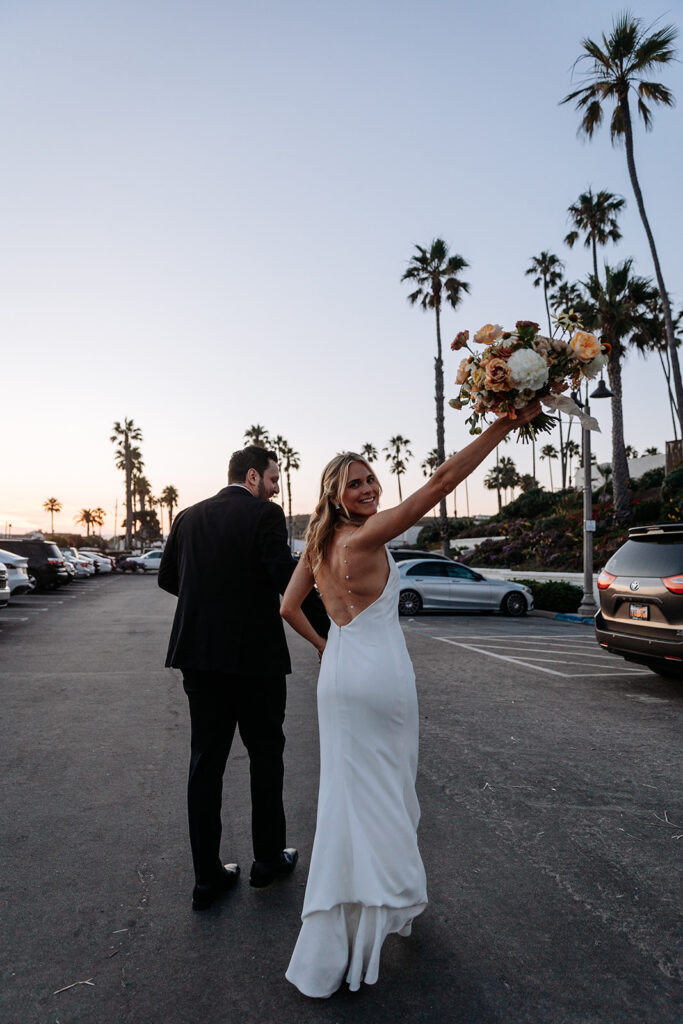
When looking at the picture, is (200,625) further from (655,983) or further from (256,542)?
(655,983)

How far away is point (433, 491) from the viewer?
8.67ft

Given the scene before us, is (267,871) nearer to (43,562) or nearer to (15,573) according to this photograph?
(15,573)

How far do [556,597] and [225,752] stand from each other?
17166 millimetres

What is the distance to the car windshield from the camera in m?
7.44

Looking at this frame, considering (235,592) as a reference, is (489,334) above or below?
above

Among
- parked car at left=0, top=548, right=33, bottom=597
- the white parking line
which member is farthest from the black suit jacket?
parked car at left=0, top=548, right=33, bottom=597

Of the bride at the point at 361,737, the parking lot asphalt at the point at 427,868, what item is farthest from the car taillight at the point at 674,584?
the bride at the point at 361,737

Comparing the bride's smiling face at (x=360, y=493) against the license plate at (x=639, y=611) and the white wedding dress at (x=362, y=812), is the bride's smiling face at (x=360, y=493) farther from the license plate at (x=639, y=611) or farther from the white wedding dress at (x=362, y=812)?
the license plate at (x=639, y=611)

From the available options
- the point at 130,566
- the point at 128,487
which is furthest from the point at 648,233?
the point at 128,487

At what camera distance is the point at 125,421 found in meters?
77.4

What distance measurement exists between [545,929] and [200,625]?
1.97 m

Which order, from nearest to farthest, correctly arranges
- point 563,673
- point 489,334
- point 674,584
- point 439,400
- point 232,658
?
point 489,334, point 232,658, point 674,584, point 563,673, point 439,400

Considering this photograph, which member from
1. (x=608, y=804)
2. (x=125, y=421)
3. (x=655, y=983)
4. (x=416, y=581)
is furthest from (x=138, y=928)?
(x=125, y=421)

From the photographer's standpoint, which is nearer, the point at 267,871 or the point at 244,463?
the point at 267,871
